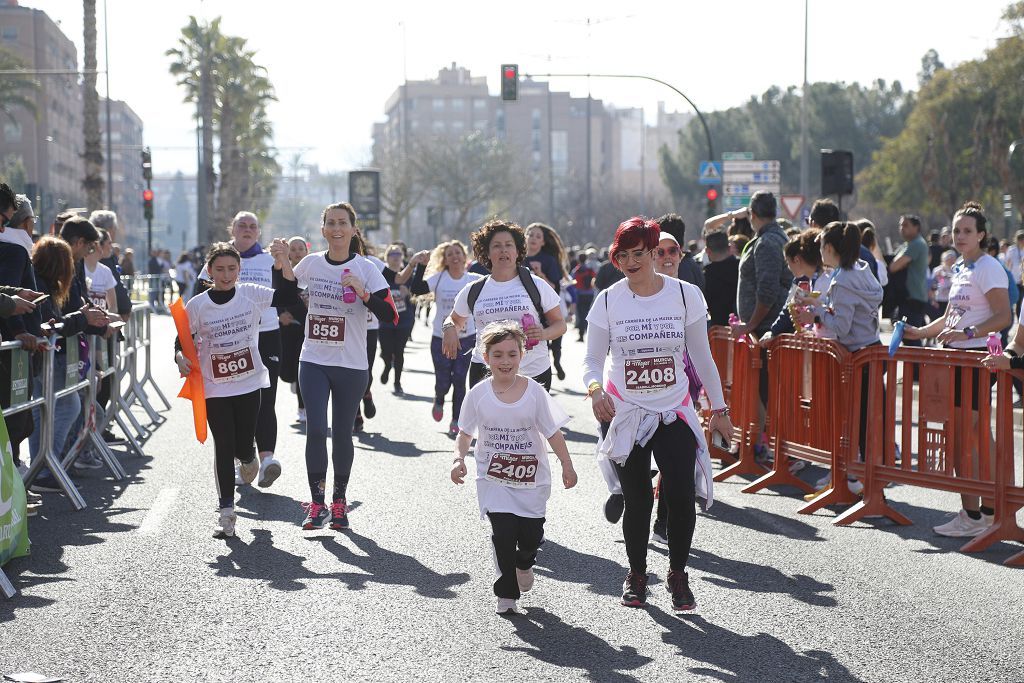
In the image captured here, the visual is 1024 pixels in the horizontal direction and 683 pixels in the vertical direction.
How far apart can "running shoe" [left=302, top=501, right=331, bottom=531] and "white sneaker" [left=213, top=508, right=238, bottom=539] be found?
417 mm

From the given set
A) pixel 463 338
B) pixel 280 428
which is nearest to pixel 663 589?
pixel 463 338

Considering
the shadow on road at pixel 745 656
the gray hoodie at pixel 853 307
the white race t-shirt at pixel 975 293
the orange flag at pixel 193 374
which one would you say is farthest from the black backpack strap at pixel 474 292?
the white race t-shirt at pixel 975 293

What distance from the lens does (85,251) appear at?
1066 centimetres

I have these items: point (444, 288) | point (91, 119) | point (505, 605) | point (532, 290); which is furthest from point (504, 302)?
point (91, 119)

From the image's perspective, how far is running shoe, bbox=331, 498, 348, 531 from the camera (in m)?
8.47

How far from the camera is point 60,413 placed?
1020 centimetres

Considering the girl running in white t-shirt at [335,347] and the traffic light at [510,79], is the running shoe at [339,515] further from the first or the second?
the traffic light at [510,79]

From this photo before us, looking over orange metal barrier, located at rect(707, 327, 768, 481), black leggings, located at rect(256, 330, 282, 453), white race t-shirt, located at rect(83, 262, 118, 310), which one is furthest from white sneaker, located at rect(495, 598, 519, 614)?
white race t-shirt, located at rect(83, 262, 118, 310)

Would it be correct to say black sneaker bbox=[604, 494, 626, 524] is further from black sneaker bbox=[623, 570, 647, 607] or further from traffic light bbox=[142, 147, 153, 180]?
traffic light bbox=[142, 147, 153, 180]

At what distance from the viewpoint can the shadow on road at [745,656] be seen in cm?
529

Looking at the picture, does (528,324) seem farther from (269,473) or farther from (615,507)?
(269,473)

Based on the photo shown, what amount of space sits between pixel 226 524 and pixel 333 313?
1.39 metres

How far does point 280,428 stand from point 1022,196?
4232 centimetres

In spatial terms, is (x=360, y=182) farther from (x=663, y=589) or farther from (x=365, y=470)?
(x=663, y=589)
